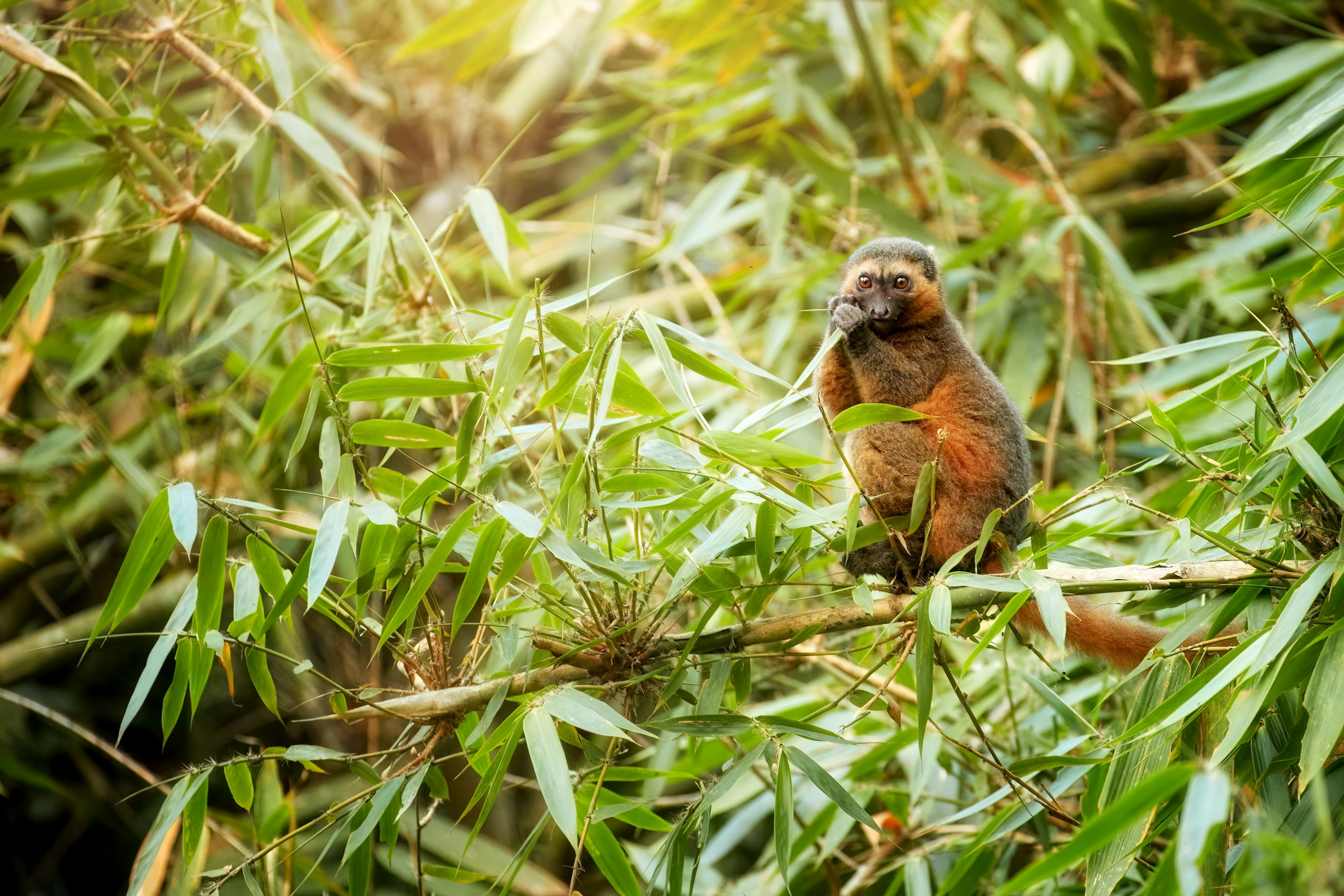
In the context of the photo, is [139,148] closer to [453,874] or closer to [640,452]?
[640,452]

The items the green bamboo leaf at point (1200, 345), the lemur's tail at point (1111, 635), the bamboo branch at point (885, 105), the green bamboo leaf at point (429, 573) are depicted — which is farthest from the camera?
the bamboo branch at point (885, 105)

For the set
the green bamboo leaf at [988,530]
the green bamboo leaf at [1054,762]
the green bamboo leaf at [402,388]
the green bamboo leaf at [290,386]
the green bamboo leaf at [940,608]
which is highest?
the green bamboo leaf at [402,388]

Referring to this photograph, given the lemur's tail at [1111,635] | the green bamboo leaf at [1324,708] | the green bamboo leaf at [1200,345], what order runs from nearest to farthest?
the green bamboo leaf at [1324,708], the green bamboo leaf at [1200,345], the lemur's tail at [1111,635]

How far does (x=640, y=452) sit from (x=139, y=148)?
5.73ft

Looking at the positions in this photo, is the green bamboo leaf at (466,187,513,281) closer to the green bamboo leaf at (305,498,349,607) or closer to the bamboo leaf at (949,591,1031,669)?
the green bamboo leaf at (305,498,349,607)

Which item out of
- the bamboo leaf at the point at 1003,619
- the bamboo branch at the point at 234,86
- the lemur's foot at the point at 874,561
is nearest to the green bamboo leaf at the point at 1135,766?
the bamboo leaf at the point at 1003,619

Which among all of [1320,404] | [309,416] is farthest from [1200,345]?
[309,416]

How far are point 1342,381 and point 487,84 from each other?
512 cm

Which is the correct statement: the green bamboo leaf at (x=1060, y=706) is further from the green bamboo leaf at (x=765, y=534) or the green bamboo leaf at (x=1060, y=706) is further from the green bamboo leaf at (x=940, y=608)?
the green bamboo leaf at (x=765, y=534)

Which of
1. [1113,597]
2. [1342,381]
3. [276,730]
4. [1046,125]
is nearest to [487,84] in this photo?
[1046,125]

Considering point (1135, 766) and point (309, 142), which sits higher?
point (309, 142)

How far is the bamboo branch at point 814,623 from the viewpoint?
1947 millimetres

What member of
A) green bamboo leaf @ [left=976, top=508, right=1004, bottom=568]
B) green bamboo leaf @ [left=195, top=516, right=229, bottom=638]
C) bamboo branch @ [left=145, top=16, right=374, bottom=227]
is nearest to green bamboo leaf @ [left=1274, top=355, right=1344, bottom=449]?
green bamboo leaf @ [left=976, top=508, right=1004, bottom=568]

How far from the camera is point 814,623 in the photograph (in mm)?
2039
